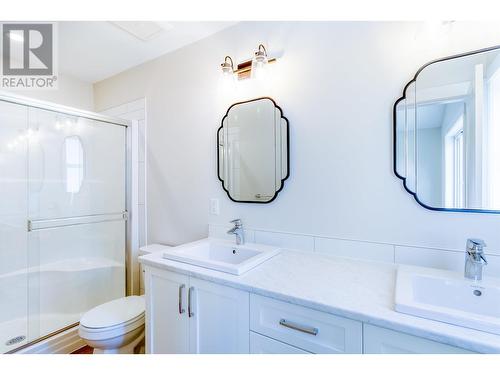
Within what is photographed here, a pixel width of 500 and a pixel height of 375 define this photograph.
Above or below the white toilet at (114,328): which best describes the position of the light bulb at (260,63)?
above

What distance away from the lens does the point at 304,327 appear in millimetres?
895

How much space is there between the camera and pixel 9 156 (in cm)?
166

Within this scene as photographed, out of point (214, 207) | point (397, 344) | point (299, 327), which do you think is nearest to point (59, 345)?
point (214, 207)

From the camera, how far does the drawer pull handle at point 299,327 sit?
88 centimetres

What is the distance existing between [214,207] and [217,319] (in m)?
0.83

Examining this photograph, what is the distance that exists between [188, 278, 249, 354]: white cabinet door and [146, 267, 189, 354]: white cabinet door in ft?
0.16

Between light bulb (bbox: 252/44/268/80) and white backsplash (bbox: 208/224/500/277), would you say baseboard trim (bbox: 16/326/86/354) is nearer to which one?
white backsplash (bbox: 208/224/500/277)

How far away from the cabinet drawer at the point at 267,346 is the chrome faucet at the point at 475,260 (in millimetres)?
718

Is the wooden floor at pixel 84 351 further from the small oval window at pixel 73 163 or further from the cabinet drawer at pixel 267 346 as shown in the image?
the cabinet drawer at pixel 267 346

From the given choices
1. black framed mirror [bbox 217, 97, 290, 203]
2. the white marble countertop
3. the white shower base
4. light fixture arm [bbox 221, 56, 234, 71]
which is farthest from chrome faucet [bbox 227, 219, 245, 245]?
the white shower base

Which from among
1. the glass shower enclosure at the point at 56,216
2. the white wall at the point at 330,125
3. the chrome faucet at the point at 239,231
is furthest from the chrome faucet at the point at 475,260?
the glass shower enclosure at the point at 56,216

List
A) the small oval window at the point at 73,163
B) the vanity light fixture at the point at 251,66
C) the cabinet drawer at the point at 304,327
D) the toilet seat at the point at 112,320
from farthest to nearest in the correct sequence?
the small oval window at the point at 73,163 → the vanity light fixture at the point at 251,66 → the toilet seat at the point at 112,320 → the cabinet drawer at the point at 304,327

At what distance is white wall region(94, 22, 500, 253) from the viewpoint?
117 centimetres
